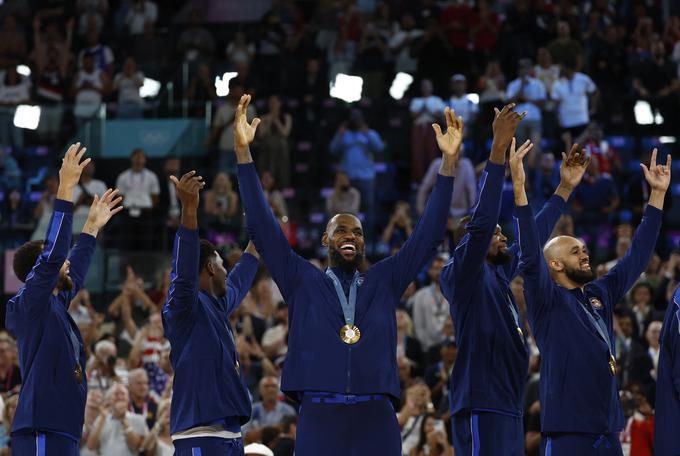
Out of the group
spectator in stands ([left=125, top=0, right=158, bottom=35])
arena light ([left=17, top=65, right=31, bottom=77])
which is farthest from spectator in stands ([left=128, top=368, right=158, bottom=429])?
spectator in stands ([left=125, top=0, right=158, bottom=35])

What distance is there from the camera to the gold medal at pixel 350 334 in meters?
7.36

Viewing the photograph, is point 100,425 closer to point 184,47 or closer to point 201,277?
point 201,277

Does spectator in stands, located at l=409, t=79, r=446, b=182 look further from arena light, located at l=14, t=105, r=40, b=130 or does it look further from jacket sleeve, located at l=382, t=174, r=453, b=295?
jacket sleeve, located at l=382, t=174, r=453, b=295

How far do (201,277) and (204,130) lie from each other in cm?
1026

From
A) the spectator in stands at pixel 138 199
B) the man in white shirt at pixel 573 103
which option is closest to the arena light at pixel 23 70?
the spectator in stands at pixel 138 199

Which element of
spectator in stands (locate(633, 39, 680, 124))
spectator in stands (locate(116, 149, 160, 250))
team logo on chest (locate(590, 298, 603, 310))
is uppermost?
spectator in stands (locate(633, 39, 680, 124))

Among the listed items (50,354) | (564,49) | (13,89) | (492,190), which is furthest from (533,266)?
(13,89)

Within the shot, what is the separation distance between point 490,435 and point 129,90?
13.2 metres

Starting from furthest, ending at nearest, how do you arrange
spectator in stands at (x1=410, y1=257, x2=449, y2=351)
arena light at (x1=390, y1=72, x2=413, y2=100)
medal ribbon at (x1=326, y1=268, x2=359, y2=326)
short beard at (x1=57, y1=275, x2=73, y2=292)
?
arena light at (x1=390, y1=72, x2=413, y2=100) < spectator in stands at (x1=410, y1=257, x2=449, y2=351) < short beard at (x1=57, y1=275, x2=73, y2=292) < medal ribbon at (x1=326, y1=268, x2=359, y2=326)

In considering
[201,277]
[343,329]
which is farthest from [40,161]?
[343,329]

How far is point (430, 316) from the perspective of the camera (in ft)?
47.4

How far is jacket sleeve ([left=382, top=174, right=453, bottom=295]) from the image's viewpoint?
7586 mm

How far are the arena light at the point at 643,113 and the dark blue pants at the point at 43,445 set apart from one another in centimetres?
1226

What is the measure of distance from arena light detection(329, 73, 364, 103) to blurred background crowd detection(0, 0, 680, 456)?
0.04 m
